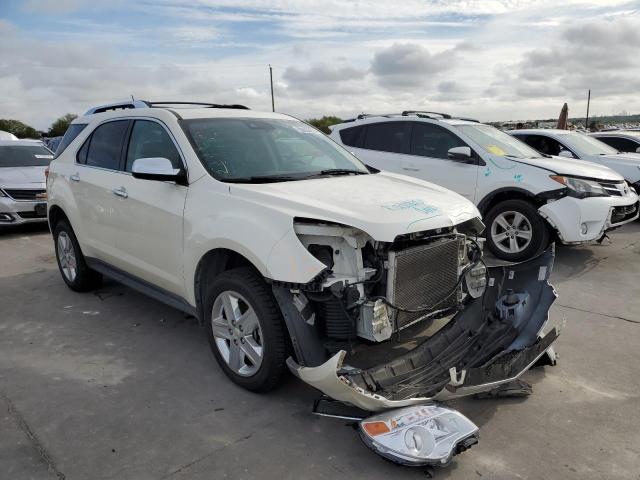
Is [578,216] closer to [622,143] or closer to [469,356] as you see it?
[469,356]

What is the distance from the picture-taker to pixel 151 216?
12.9ft

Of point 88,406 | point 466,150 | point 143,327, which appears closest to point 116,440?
point 88,406

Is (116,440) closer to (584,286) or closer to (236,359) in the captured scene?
(236,359)

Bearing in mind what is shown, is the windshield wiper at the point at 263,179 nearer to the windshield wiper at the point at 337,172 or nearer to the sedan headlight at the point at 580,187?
the windshield wiper at the point at 337,172

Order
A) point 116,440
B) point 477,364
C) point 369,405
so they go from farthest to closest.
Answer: point 477,364 → point 116,440 → point 369,405

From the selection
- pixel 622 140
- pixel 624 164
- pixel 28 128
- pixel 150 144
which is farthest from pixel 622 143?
pixel 28 128

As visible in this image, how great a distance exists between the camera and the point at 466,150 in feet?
22.4

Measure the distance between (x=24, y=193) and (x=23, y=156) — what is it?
1.73 meters

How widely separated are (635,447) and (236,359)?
234 cm

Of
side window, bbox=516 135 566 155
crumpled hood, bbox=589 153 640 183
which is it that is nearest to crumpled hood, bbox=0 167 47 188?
side window, bbox=516 135 566 155

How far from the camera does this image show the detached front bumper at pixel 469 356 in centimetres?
270

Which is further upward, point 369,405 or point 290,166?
point 290,166

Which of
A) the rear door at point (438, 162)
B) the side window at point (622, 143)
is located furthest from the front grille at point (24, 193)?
the side window at point (622, 143)

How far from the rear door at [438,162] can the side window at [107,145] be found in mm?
4263
